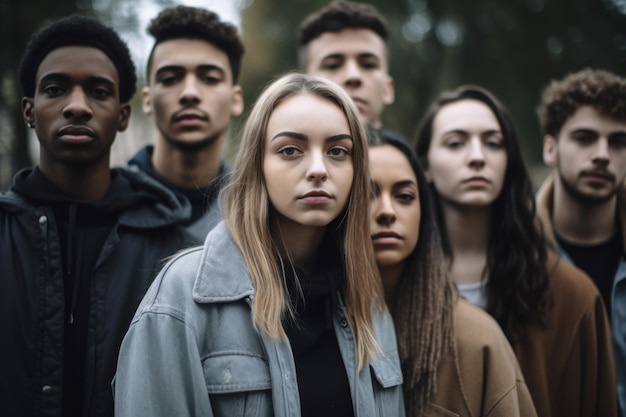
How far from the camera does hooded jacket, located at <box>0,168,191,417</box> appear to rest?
2.70 m

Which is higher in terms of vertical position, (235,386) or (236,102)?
(236,102)

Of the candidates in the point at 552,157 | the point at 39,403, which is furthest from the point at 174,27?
the point at 552,157

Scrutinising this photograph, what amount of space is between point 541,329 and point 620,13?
6.75m

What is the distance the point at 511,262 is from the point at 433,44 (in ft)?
33.8

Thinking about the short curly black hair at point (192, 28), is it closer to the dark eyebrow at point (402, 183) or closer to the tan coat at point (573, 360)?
the dark eyebrow at point (402, 183)

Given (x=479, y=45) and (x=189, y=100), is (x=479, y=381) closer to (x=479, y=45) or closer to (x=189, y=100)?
(x=189, y=100)

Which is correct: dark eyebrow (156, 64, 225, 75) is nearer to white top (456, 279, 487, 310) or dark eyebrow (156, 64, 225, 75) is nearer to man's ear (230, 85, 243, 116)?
man's ear (230, 85, 243, 116)

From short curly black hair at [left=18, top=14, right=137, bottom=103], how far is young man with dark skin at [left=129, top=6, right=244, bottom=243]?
0.81 meters

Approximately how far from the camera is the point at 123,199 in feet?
10.5

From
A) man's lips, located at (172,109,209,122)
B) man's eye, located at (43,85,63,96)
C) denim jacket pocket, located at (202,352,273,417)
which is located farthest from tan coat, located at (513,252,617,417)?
man's eye, located at (43,85,63,96)

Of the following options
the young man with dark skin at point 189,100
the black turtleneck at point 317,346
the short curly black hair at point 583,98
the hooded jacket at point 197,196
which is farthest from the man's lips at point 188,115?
the short curly black hair at point 583,98

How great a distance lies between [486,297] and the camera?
3.92 metres

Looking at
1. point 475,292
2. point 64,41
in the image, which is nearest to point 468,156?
point 475,292

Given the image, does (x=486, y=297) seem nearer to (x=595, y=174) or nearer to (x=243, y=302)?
(x=595, y=174)
